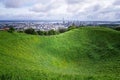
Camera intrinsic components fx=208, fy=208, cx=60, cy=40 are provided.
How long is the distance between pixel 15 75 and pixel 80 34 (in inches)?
1719

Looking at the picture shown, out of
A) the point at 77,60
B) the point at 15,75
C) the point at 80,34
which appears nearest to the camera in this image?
the point at 15,75

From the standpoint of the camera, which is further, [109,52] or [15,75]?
[109,52]

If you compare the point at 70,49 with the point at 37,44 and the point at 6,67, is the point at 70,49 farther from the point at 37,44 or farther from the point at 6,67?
the point at 6,67

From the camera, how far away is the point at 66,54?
4847 cm

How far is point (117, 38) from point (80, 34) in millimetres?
11284

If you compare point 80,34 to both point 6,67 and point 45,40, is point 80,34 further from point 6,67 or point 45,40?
point 6,67

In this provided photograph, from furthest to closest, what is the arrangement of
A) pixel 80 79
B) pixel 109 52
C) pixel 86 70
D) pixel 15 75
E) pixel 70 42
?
1. pixel 70 42
2. pixel 109 52
3. pixel 86 70
4. pixel 80 79
5. pixel 15 75

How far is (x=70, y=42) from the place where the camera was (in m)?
56.7

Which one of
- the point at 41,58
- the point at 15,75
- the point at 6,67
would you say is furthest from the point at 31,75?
the point at 41,58

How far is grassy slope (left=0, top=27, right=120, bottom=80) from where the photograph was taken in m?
30.8

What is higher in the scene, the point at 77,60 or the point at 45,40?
the point at 45,40

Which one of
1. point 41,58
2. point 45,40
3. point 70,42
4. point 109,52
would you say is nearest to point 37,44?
point 45,40

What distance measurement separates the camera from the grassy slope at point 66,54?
3080cm

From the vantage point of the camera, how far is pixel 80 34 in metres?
64.6
